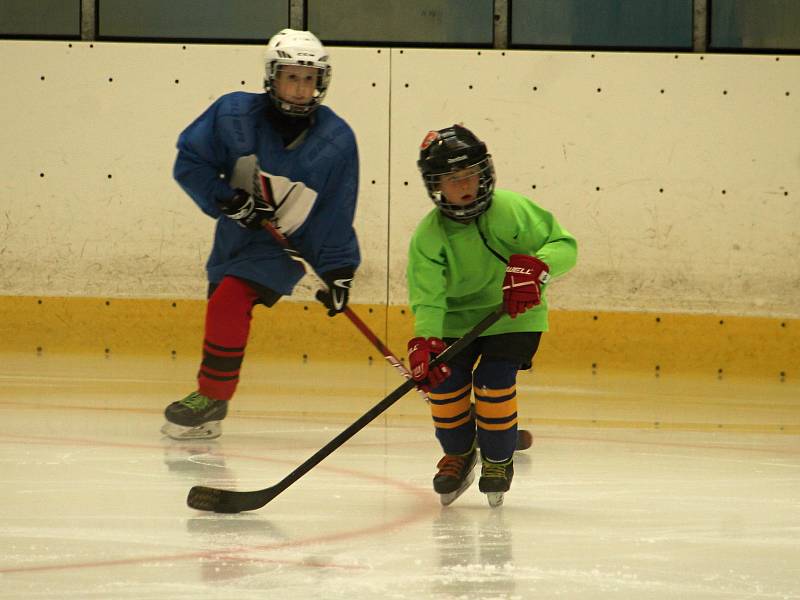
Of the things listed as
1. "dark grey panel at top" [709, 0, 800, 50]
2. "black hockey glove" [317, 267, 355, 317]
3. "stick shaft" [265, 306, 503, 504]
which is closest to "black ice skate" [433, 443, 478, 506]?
"stick shaft" [265, 306, 503, 504]

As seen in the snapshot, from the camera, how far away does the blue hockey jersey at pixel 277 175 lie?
379cm

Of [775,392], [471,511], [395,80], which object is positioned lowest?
[775,392]

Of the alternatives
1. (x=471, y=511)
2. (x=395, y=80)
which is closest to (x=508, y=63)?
(x=395, y=80)

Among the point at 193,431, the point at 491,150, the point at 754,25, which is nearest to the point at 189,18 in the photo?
the point at 491,150

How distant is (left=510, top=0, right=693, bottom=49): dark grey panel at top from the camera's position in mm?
6281

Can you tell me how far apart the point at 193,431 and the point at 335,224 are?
0.69 m

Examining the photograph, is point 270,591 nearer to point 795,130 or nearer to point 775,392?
point 775,392

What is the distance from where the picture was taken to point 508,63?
6219 millimetres

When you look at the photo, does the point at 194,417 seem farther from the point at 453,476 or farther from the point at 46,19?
the point at 46,19

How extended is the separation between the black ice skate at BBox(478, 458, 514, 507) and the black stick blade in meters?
0.43

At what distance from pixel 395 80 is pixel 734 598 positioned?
455 centimetres

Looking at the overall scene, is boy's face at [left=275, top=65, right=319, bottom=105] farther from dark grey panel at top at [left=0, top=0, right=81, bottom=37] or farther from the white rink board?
dark grey panel at top at [left=0, top=0, right=81, bottom=37]

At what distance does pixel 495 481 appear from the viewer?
2.70 m

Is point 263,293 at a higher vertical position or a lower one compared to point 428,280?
lower
